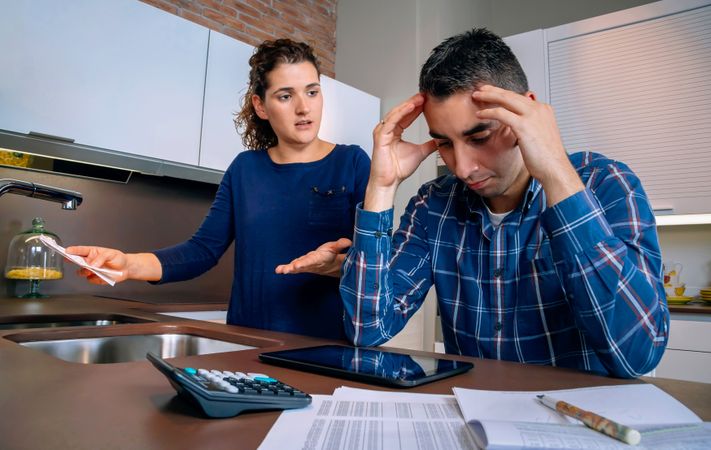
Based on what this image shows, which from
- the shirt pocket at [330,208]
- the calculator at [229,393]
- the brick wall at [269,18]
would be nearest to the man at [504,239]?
the shirt pocket at [330,208]

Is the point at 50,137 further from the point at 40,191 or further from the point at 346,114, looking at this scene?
the point at 346,114

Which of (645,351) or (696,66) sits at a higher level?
(696,66)

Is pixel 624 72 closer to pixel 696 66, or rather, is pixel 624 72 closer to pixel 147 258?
pixel 696 66

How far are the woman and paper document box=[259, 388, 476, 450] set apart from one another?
0.80 metres

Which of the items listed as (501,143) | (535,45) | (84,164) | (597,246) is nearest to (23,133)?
(84,164)

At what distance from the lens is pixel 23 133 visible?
181 centimetres

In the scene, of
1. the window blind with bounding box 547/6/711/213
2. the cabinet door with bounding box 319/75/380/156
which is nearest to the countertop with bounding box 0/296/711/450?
the cabinet door with bounding box 319/75/380/156

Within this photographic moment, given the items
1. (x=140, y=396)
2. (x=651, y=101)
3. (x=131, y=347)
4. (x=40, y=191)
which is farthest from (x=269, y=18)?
(x=140, y=396)

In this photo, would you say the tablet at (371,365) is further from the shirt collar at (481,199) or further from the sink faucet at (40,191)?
the sink faucet at (40,191)

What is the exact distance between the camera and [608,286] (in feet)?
2.67

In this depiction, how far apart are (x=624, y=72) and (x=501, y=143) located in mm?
2190

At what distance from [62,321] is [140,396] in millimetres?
1135

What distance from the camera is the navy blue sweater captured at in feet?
4.60

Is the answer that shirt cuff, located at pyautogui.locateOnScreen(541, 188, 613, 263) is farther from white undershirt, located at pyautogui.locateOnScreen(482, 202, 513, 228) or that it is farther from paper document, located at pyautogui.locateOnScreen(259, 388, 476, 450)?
paper document, located at pyautogui.locateOnScreen(259, 388, 476, 450)
